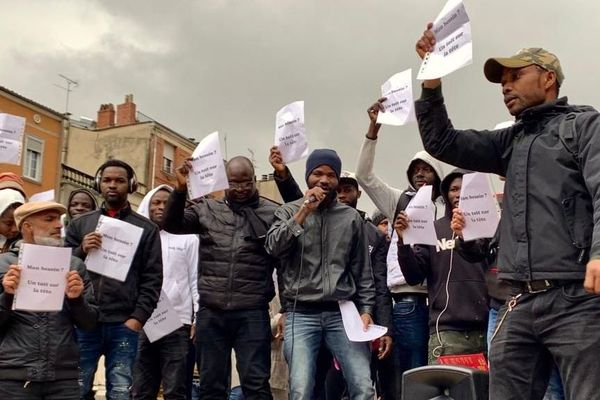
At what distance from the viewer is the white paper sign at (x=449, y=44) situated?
3.76 metres

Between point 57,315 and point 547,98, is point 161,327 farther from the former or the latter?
point 547,98

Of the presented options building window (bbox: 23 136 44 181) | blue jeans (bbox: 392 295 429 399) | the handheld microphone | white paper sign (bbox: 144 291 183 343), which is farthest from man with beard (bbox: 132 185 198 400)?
building window (bbox: 23 136 44 181)

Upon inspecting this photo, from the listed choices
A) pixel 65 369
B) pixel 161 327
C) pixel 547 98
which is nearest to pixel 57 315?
pixel 65 369

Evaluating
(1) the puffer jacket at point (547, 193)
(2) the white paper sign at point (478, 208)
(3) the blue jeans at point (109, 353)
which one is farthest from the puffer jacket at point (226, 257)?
(1) the puffer jacket at point (547, 193)

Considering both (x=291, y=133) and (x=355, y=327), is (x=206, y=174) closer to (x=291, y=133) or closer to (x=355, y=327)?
(x=291, y=133)

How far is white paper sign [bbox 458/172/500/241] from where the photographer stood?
15.1ft

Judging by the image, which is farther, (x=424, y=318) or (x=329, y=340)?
(x=424, y=318)

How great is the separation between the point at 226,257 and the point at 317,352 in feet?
3.41

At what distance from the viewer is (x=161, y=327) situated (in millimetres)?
6051

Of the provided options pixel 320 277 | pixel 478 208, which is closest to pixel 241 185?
pixel 320 277

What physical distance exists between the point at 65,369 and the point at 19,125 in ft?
11.3

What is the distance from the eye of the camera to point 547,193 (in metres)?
3.42

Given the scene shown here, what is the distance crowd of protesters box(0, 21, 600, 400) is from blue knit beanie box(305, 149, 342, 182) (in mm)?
18

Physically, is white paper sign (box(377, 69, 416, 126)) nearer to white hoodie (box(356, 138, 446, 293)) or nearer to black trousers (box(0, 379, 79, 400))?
white hoodie (box(356, 138, 446, 293))
